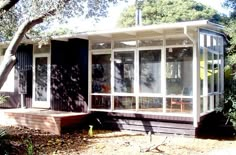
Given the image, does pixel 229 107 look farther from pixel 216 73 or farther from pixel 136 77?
pixel 136 77

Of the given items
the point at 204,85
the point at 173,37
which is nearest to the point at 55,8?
the point at 173,37

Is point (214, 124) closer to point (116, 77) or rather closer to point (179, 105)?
point (179, 105)

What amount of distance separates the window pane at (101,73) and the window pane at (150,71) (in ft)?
4.06

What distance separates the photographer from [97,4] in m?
10.1

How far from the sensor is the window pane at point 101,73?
10625 mm

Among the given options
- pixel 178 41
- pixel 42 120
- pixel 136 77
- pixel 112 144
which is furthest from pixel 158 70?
pixel 42 120

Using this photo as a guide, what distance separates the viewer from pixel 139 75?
9.95m

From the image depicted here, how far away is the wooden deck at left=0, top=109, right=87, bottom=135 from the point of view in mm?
9617

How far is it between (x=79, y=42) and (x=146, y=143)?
4648 mm

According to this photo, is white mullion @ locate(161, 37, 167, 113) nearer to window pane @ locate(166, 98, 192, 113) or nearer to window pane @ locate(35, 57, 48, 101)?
window pane @ locate(166, 98, 192, 113)

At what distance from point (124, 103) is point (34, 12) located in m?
3.91

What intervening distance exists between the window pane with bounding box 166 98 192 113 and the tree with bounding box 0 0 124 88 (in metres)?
3.61

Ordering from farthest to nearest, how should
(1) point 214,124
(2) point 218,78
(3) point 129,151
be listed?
(2) point 218,78 < (1) point 214,124 < (3) point 129,151

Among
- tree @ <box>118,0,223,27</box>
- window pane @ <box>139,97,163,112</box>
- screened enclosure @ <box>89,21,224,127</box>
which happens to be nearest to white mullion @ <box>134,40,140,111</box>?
screened enclosure @ <box>89,21,224,127</box>
